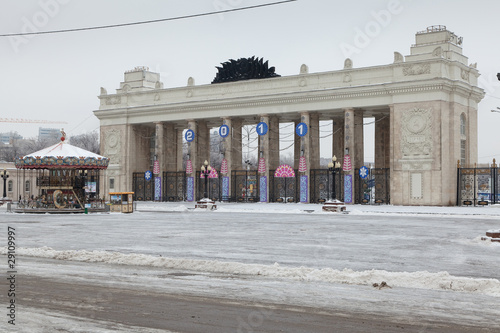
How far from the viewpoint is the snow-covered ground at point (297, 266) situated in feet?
28.7

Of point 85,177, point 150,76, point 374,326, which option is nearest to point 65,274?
point 374,326

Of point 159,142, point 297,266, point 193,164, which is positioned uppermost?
point 159,142

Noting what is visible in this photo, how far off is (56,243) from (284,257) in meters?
7.58

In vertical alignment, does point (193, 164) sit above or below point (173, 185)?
above

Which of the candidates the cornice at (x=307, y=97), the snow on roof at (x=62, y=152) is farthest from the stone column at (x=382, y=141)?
the snow on roof at (x=62, y=152)

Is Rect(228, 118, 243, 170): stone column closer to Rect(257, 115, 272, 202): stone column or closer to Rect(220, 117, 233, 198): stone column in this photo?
Rect(220, 117, 233, 198): stone column

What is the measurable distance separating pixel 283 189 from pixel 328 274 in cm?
4602

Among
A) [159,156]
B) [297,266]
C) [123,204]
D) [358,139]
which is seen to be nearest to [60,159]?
[123,204]

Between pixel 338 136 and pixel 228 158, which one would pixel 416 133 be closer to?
pixel 338 136

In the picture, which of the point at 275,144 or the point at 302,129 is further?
the point at 275,144

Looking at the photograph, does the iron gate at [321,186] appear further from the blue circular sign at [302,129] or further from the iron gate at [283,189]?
the blue circular sign at [302,129]

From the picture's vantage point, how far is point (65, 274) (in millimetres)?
11383

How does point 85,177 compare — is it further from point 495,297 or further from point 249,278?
point 495,297

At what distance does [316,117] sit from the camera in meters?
55.6
